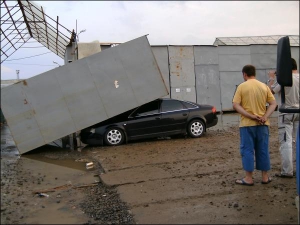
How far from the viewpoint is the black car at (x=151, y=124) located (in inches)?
397

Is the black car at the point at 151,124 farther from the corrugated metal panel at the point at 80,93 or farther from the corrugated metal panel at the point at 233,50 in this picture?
the corrugated metal panel at the point at 233,50

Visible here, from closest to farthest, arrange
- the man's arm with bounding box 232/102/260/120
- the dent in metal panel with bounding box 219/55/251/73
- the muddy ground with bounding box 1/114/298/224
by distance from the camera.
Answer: the muddy ground with bounding box 1/114/298/224, the man's arm with bounding box 232/102/260/120, the dent in metal panel with bounding box 219/55/251/73

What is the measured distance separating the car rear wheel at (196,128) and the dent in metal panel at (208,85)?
9.09 m

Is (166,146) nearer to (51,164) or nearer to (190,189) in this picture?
(51,164)

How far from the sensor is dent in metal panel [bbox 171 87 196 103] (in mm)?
19219

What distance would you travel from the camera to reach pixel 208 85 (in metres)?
20.0

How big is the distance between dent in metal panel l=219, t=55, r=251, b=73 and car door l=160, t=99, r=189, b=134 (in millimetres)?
10608

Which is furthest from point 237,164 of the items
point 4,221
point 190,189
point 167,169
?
point 4,221

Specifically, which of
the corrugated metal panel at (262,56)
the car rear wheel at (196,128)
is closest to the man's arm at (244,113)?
the car rear wheel at (196,128)

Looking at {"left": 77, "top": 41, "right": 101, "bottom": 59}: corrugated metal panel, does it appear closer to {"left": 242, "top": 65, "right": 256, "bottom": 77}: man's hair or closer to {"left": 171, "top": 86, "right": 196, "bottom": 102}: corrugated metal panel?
{"left": 171, "top": 86, "right": 196, "bottom": 102}: corrugated metal panel

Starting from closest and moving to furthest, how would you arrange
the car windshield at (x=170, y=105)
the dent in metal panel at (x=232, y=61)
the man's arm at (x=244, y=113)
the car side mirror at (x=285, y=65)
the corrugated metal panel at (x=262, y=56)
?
the car side mirror at (x=285, y=65), the man's arm at (x=244, y=113), the car windshield at (x=170, y=105), the dent in metal panel at (x=232, y=61), the corrugated metal panel at (x=262, y=56)

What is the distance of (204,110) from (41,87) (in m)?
→ 5.11

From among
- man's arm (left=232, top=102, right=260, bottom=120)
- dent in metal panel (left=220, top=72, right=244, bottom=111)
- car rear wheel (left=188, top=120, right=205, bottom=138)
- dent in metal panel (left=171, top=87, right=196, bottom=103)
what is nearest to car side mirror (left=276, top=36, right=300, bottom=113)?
man's arm (left=232, top=102, right=260, bottom=120)

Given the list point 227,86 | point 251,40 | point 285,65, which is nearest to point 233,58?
point 227,86
